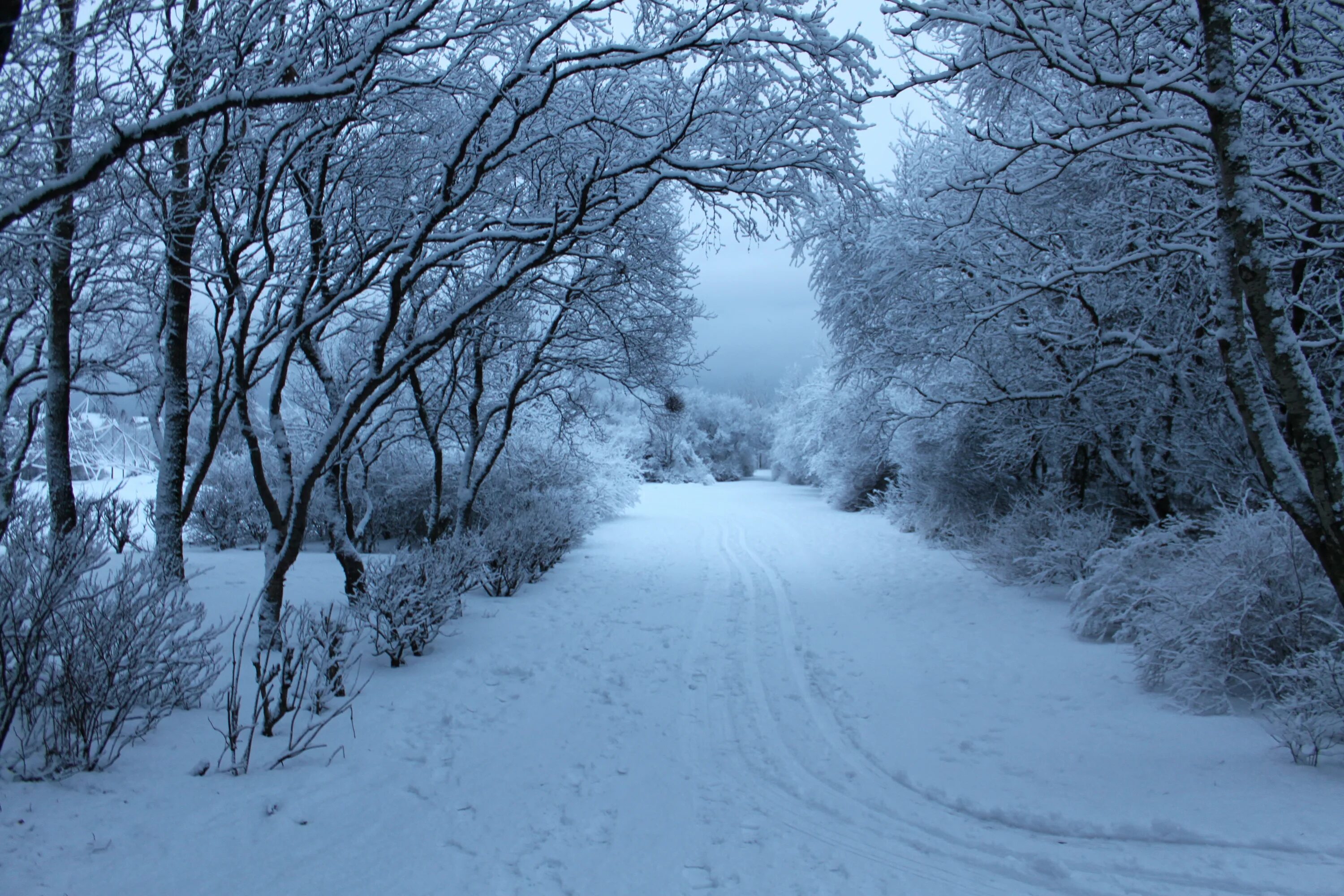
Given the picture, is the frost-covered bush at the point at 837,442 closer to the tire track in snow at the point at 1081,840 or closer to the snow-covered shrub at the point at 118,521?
the tire track in snow at the point at 1081,840

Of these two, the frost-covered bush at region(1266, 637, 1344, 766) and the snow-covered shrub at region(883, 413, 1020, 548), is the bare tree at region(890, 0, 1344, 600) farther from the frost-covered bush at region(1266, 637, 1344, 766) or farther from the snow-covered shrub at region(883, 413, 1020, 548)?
the snow-covered shrub at region(883, 413, 1020, 548)

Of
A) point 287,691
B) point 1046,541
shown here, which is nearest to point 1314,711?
point 1046,541

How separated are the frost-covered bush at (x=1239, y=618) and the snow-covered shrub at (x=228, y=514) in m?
13.4

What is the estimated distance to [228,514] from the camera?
40.8 ft

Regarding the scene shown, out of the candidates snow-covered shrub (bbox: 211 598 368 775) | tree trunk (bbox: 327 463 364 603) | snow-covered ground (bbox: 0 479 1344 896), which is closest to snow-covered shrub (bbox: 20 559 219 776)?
snow-covered ground (bbox: 0 479 1344 896)

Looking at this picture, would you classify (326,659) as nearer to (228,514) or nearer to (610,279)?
(610,279)

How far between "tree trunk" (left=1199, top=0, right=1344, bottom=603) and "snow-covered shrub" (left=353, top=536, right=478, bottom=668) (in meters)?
6.16

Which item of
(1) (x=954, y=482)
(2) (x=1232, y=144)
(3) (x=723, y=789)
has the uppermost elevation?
(2) (x=1232, y=144)

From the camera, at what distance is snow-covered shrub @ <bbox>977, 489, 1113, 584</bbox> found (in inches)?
304

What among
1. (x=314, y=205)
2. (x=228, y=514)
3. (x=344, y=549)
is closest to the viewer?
(x=314, y=205)

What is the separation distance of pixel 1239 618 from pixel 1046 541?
3598mm

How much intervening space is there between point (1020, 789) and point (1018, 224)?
7.02 m

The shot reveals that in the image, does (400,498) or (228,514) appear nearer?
(228,514)

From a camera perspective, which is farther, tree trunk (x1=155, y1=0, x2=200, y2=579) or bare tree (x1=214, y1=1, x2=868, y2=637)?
tree trunk (x1=155, y1=0, x2=200, y2=579)
